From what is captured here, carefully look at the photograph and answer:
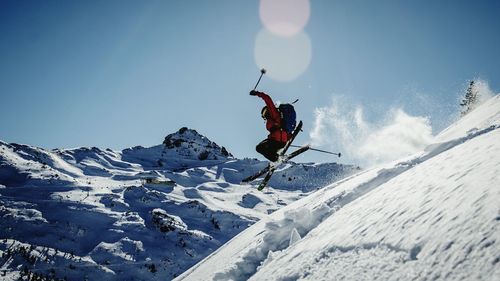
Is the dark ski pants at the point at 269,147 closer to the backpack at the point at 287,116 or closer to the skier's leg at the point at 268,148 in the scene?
the skier's leg at the point at 268,148

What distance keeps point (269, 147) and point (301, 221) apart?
162 inches

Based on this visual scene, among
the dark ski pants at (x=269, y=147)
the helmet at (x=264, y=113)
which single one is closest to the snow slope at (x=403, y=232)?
the dark ski pants at (x=269, y=147)

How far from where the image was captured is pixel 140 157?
67.4m

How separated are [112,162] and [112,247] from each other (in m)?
33.9

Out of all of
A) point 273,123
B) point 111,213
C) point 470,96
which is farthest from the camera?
point 470,96

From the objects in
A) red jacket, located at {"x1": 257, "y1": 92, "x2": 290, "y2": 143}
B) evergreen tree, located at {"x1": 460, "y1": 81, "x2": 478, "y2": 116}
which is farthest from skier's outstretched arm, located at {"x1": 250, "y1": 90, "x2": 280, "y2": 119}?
evergreen tree, located at {"x1": 460, "y1": 81, "x2": 478, "y2": 116}

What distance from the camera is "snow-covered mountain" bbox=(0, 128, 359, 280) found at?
22.4 metres

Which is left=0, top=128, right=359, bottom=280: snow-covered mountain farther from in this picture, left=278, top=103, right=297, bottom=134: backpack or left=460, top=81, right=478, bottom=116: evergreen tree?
left=460, top=81, right=478, bottom=116: evergreen tree

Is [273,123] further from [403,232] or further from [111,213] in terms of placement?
[111,213]

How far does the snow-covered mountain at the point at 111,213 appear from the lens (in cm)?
2239

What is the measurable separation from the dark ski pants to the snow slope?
3521mm

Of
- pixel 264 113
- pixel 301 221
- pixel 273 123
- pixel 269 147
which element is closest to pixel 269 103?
pixel 264 113

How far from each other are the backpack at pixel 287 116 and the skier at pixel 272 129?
0.32 ft

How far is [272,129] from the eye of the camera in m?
10.5
